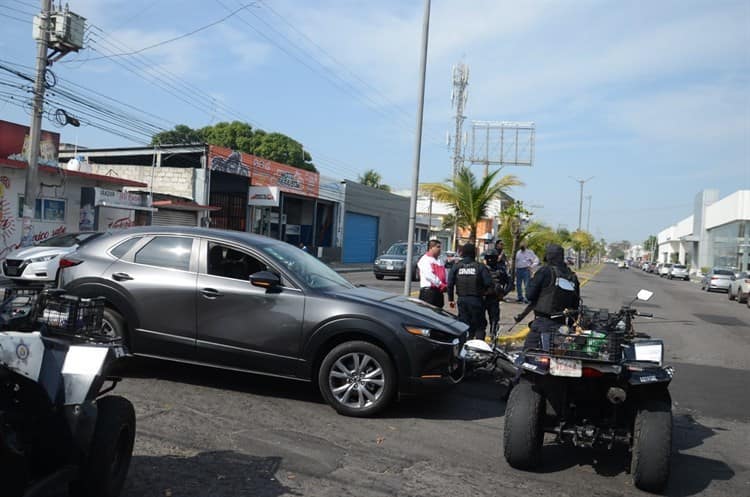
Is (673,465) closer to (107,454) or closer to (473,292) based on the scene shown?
(473,292)

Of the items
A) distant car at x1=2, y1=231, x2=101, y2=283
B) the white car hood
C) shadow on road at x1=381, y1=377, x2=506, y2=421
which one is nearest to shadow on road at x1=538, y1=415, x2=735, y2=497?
shadow on road at x1=381, y1=377, x2=506, y2=421

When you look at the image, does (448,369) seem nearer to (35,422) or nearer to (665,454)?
(665,454)

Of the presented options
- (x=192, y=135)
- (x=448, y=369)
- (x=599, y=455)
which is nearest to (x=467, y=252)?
(x=448, y=369)

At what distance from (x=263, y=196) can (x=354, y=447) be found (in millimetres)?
27963

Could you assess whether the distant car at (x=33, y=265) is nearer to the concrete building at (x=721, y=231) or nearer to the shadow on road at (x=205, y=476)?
the shadow on road at (x=205, y=476)

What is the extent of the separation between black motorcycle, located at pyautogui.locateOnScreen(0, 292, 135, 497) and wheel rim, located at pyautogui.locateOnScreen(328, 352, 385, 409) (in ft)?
7.93

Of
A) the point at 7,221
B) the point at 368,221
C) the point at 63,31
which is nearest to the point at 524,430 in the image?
the point at 63,31

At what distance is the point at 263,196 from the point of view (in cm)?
3209

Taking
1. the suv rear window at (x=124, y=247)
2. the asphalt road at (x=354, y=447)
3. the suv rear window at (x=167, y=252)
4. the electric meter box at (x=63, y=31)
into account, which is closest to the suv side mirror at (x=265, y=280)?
the suv rear window at (x=167, y=252)

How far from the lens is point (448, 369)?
5.99 meters

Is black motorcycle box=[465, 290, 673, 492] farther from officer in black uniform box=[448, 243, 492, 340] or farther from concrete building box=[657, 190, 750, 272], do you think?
concrete building box=[657, 190, 750, 272]

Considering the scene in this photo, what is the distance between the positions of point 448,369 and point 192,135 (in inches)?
2069

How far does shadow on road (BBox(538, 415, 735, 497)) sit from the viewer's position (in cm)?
467

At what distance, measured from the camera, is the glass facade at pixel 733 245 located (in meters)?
54.5
